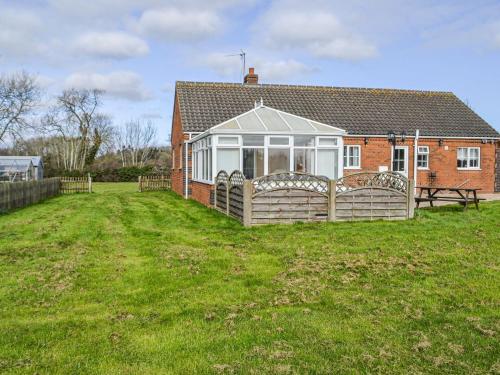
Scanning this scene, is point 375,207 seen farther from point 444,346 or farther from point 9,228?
point 9,228

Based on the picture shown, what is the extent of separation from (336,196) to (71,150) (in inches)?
2191

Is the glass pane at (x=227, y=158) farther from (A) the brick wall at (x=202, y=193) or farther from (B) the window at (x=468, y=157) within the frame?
(B) the window at (x=468, y=157)

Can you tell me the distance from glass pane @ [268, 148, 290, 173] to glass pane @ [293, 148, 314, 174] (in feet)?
1.16

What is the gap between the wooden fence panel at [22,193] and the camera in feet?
58.3

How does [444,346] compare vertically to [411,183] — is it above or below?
below

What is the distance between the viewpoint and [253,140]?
17.8 meters

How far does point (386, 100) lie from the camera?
2841cm

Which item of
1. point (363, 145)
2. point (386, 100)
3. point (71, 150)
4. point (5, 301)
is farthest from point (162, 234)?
point (71, 150)

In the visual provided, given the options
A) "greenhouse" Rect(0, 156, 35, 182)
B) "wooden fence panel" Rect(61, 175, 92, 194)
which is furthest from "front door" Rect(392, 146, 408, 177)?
"greenhouse" Rect(0, 156, 35, 182)

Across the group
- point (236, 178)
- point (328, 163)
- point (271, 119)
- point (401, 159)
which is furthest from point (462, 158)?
point (236, 178)

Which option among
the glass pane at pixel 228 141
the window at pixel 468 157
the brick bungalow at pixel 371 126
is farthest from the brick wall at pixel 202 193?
the window at pixel 468 157

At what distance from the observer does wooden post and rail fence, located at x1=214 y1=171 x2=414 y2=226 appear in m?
13.1

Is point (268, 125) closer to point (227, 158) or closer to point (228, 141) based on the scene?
point (228, 141)

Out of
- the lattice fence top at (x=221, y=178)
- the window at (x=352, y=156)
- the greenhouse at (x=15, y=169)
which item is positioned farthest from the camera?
the greenhouse at (x=15, y=169)
